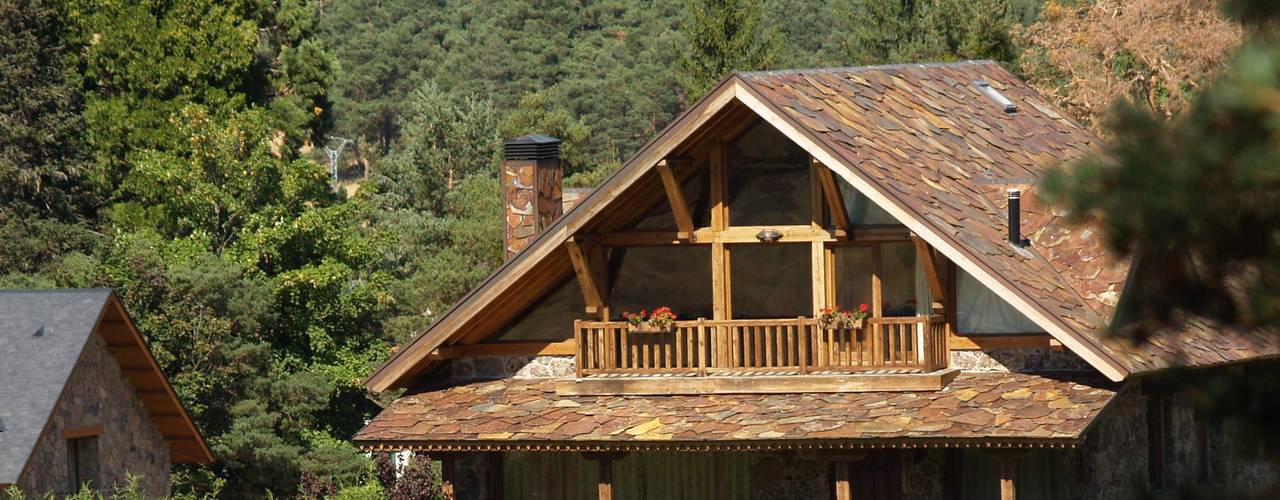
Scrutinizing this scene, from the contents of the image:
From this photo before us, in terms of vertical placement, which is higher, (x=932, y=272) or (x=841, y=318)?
(x=932, y=272)

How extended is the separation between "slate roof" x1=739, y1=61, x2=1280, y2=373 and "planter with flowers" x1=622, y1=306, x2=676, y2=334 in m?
2.52

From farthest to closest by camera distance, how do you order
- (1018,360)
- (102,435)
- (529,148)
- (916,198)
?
(102,435) < (529,148) < (1018,360) < (916,198)

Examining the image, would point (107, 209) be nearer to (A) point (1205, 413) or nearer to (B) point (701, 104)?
(B) point (701, 104)

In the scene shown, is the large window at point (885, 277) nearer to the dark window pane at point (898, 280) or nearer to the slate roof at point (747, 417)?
the dark window pane at point (898, 280)

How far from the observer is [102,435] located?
96.3 ft

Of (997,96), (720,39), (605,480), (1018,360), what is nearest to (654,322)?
(605,480)

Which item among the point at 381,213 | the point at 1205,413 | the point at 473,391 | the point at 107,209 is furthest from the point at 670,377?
the point at 381,213

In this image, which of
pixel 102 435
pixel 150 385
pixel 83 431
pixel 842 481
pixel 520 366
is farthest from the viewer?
pixel 150 385

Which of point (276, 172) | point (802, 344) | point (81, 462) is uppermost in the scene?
point (276, 172)

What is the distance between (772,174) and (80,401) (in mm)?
12003

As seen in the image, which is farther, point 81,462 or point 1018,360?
point 81,462

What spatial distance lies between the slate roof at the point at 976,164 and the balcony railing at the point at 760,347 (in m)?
1.21

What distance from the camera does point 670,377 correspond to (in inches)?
850

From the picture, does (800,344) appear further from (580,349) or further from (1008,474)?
(1008,474)
